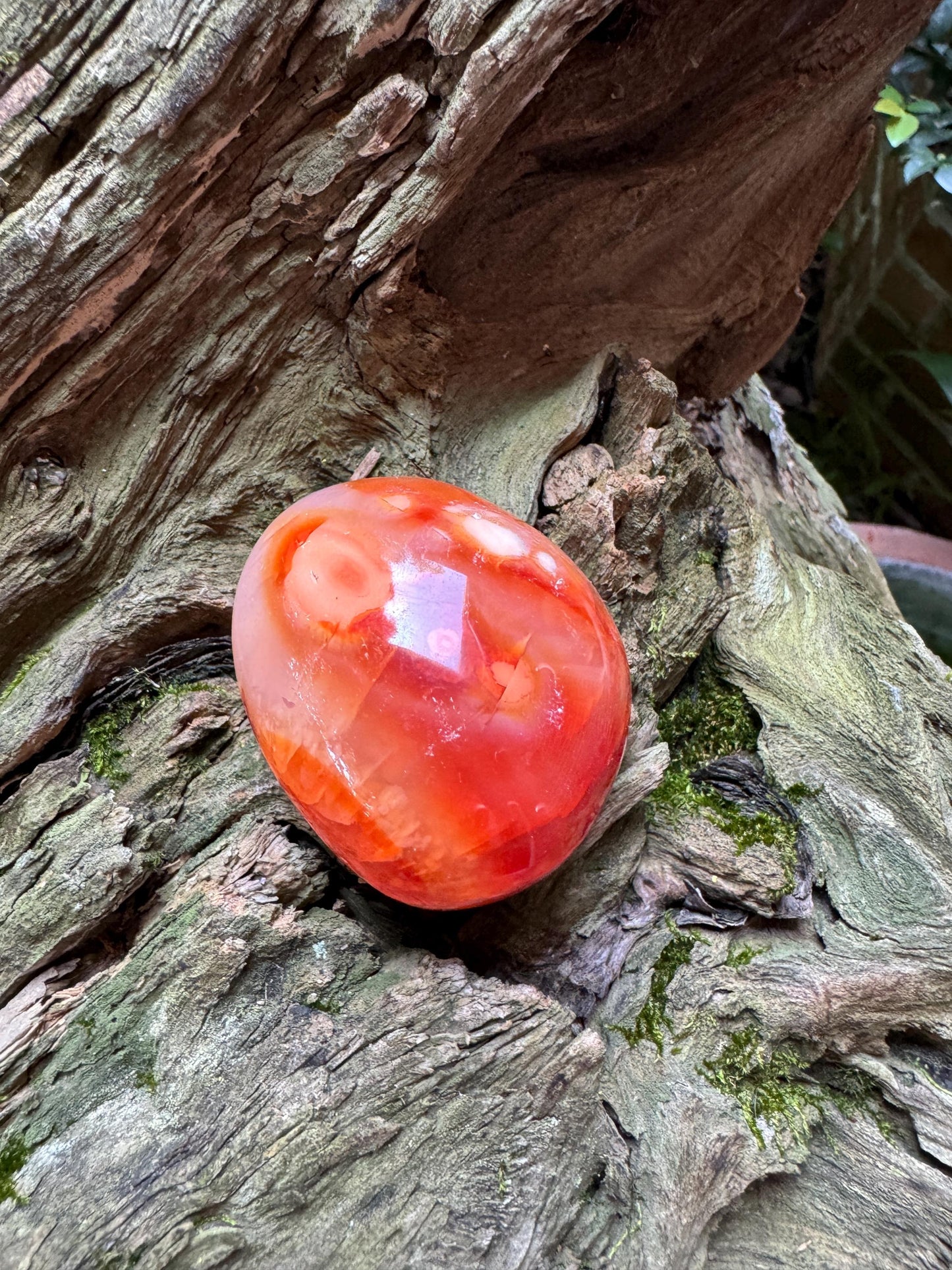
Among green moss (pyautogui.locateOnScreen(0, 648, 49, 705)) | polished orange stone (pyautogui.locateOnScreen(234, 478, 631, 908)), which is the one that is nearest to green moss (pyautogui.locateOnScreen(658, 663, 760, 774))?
polished orange stone (pyautogui.locateOnScreen(234, 478, 631, 908))

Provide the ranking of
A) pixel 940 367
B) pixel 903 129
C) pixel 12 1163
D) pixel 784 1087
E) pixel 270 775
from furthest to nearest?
1. pixel 940 367
2. pixel 903 129
3. pixel 270 775
4. pixel 784 1087
5. pixel 12 1163

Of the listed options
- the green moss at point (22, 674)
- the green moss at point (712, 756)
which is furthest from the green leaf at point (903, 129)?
the green moss at point (22, 674)

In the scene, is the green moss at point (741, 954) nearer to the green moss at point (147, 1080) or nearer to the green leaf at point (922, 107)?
the green moss at point (147, 1080)

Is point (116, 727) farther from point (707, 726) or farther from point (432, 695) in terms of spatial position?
point (707, 726)

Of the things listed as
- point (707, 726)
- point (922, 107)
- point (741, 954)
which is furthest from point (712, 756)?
point (922, 107)

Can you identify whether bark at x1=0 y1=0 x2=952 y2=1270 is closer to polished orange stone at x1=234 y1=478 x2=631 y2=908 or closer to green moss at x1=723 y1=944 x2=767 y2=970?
green moss at x1=723 y1=944 x2=767 y2=970
